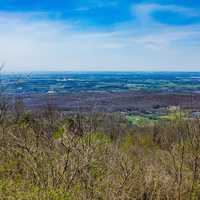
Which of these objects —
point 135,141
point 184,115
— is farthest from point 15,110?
point 184,115

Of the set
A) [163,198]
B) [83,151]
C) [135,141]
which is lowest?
[135,141]

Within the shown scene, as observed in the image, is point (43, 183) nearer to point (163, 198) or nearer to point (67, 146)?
point (67, 146)

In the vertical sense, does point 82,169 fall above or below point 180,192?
above

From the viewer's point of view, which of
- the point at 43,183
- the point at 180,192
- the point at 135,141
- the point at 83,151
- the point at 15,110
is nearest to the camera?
the point at 43,183

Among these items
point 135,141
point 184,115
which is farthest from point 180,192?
point 135,141

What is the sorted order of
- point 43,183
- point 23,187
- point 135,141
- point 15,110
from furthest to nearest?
point 135,141, point 15,110, point 43,183, point 23,187

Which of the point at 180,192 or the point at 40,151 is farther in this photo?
the point at 180,192

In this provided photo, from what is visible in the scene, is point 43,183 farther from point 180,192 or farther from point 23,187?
point 180,192

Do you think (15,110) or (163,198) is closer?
(163,198)

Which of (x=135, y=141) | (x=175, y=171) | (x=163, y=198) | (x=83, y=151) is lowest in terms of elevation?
(x=135, y=141)
